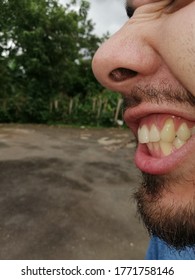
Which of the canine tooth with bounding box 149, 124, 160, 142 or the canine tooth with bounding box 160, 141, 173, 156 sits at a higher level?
the canine tooth with bounding box 149, 124, 160, 142

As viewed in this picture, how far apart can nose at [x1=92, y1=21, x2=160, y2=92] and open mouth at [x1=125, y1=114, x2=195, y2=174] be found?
147mm

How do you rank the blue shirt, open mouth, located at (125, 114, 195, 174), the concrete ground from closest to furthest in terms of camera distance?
open mouth, located at (125, 114, 195, 174) < the blue shirt < the concrete ground

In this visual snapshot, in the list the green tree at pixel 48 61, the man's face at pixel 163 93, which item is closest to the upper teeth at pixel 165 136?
the man's face at pixel 163 93

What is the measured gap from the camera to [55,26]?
11234 mm

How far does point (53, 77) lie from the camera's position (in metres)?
12.2

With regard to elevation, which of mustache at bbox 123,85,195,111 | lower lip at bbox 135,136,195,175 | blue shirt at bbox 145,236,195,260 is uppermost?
mustache at bbox 123,85,195,111

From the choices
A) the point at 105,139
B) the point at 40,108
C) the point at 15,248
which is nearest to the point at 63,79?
the point at 40,108

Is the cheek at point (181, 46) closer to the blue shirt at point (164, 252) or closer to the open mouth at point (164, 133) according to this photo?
the open mouth at point (164, 133)

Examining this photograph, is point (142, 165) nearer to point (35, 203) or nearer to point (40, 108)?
point (35, 203)

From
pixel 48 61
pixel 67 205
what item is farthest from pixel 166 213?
pixel 48 61

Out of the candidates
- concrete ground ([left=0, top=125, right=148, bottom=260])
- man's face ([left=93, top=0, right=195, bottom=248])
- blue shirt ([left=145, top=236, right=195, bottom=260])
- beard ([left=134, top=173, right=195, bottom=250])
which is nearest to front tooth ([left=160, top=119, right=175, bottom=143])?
man's face ([left=93, top=0, right=195, bottom=248])

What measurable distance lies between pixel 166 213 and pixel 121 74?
0.42 meters

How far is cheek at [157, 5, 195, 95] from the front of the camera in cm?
76

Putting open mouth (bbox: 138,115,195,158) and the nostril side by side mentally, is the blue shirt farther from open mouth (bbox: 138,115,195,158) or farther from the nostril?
the nostril
